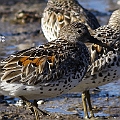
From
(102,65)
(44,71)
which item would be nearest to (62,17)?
(102,65)

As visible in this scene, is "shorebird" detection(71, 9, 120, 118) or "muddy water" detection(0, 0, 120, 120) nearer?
"shorebird" detection(71, 9, 120, 118)

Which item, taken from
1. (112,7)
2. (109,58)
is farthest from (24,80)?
(112,7)

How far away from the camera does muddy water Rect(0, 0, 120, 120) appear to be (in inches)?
351

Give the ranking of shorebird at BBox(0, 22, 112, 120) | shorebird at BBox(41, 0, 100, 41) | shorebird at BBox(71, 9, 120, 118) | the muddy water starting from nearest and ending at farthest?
1. shorebird at BBox(0, 22, 112, 120)
2. shorebird at BBox(71, 9, 120, 118)
3. the muddy water
4. shorebird at BBox(41, 0, 100, 41)

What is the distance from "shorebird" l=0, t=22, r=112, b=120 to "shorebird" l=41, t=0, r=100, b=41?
262 cm

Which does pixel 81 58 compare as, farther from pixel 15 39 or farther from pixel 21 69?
pixel 15 39

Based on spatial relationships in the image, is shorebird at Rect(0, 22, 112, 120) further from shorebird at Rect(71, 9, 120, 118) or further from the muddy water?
the muddy water

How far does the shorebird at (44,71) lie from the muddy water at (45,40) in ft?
4.78

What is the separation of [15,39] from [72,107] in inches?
193

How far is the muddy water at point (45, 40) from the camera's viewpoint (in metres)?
8.93

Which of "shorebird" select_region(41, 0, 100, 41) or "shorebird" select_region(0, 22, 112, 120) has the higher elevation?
"shorebird" select_region(41, 0, 100, 41)

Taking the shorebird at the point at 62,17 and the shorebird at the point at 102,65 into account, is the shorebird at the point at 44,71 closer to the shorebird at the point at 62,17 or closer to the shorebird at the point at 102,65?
the shorebird at the point at 102,65

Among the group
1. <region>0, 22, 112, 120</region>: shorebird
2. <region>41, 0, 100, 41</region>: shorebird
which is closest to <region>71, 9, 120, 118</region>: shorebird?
<region>0, 22, 112, 120</region>: shorebird

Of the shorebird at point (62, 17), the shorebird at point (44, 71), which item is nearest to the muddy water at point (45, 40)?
the shorebird at point (62, 17)
